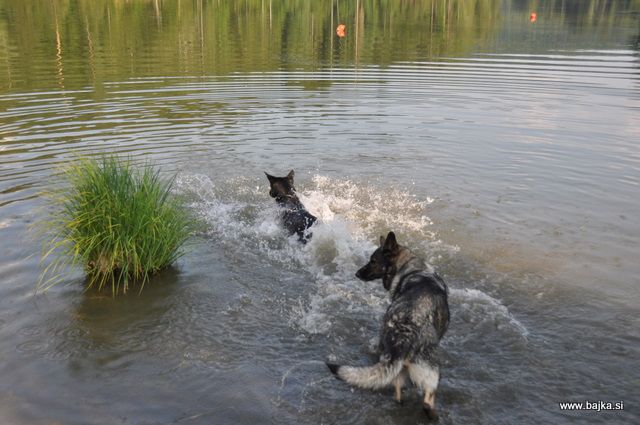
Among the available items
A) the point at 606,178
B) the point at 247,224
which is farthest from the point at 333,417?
the point at 606,178

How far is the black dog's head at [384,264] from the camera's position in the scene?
606cm

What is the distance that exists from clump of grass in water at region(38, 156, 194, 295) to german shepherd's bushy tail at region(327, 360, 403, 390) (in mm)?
3404

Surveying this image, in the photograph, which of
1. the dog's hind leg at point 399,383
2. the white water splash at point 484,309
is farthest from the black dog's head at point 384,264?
the dog's hind leg at point 399,383

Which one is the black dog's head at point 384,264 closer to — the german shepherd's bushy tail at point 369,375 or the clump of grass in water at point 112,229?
the german shepherd's bushy tail at point 369,375

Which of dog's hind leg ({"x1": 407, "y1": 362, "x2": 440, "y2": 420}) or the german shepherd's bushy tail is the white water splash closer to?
dog's hind leg ({"x1": 407, "y1": 362, "x2": 440, "y2": 420})

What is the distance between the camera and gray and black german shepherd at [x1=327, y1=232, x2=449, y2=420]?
4633 mm

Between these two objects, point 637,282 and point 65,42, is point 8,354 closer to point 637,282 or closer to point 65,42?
point 637,282

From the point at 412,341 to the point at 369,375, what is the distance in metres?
Answer: 0.50

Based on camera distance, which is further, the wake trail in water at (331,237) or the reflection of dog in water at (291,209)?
the reflection of dog in water at (291,209)

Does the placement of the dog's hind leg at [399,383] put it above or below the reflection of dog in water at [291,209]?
below

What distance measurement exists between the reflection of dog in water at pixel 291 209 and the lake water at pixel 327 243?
0.90 ft

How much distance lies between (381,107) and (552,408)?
48.6 feet

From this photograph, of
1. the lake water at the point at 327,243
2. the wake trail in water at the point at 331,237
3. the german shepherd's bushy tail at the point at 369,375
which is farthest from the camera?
the wake trail in water at the point at 331,237

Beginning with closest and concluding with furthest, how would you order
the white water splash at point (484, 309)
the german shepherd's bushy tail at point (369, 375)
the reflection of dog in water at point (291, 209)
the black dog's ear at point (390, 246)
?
1. the german shepherd's bushy tail at point (369, 375)
2. the black dog's ear at point (390, 246)
3. the white water splash at point (484, 309)
4. the reflection of dog in water at point (291, 209)
